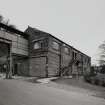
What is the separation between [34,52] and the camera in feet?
70.9

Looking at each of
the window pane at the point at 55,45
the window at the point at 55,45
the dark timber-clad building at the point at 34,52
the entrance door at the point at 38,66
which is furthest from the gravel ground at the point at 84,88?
the window pane at the point at 55,45

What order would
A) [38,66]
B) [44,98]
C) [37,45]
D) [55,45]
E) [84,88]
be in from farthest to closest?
[55,45] < [37,45] < [38,66] < [84,88] < [44,98]

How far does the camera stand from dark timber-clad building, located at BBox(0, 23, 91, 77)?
1939 cm

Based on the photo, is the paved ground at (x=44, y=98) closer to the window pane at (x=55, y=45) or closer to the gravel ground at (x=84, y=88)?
the gravel ground at (x=84, y=88)

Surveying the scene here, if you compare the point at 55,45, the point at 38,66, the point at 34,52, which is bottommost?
the point at 38,66

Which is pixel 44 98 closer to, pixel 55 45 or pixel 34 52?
pixel 34 52

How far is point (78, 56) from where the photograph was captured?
31.7 m

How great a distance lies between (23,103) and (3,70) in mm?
26567

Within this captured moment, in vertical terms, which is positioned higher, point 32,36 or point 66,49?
point 32,36

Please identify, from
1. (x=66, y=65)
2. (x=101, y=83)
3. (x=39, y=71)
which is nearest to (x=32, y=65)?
(x=39, y=71)

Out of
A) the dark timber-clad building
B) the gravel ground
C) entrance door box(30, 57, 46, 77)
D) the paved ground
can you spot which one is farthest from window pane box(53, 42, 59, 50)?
the paved ground

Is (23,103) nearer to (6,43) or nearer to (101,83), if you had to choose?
(101,83)

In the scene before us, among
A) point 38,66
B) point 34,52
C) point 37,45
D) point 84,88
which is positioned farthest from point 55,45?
point 84,88

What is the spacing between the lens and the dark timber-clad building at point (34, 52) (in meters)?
19.4
